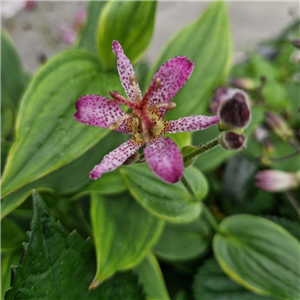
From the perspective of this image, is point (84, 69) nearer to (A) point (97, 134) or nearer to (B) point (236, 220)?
(A) point (97, 134)

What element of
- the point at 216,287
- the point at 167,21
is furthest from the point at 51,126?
the point at 167,21

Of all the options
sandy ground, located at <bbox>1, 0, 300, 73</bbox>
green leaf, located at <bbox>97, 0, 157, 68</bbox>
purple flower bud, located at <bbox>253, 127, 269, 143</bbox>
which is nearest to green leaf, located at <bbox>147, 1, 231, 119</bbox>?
green leaf, located at <bbox>97, 0, 157, 68</bbox>

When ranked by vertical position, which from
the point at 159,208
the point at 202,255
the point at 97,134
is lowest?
the point at 202,255

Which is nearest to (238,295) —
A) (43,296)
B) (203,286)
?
(203,286)

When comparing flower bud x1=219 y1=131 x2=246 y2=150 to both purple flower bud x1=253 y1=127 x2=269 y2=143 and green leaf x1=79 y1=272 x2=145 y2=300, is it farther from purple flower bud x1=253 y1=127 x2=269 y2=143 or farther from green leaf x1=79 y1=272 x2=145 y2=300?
purple flower bud x1=253 y1=127 x2=269 y2=143

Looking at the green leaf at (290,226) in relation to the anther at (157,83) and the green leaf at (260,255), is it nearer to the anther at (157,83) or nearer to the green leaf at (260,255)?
the green leaf at (260,255)

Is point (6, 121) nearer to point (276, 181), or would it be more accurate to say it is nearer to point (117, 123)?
point (117, 123)

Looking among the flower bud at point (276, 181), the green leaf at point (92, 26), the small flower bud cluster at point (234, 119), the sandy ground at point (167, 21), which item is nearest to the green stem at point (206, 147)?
the small flower bud cluster at point (234, 119)

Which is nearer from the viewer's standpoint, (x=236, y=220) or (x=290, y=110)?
(x=236, y=220)
